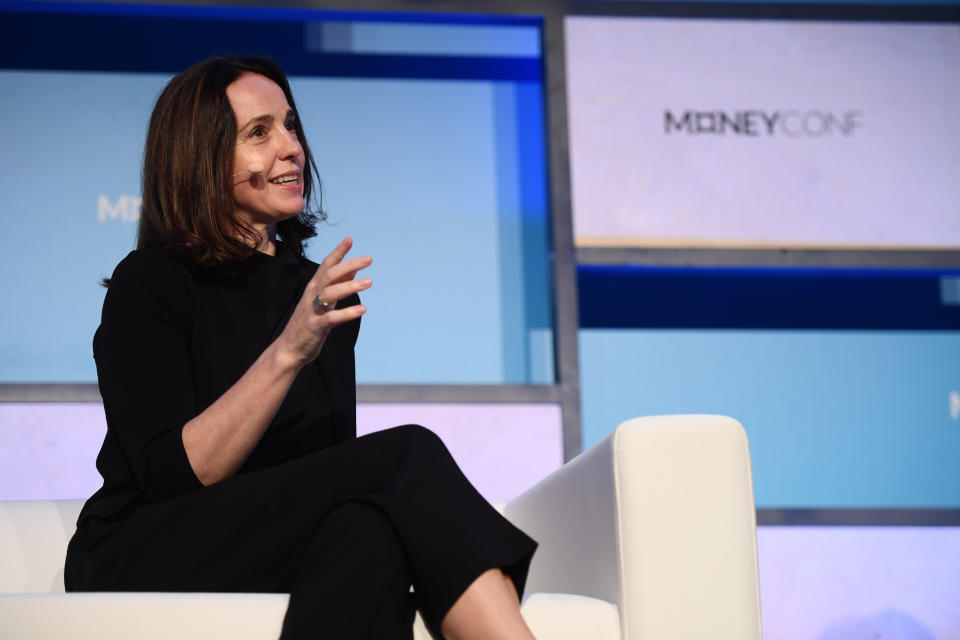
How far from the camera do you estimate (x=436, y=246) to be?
2883mm

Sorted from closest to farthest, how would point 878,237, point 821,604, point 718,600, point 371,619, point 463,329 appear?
point 371,619, point 718,600, point 821,604, point 878,237, point 463,329

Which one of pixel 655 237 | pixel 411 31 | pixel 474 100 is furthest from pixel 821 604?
pixel 411 31

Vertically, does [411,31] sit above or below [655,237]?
above

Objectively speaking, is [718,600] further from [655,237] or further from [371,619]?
[655,237]

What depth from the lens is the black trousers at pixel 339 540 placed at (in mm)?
1055

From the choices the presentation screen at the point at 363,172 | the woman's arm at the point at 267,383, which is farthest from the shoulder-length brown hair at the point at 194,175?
the presentation screen at the point at 363,172

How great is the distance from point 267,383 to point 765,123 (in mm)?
1823

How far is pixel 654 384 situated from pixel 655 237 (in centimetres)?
53

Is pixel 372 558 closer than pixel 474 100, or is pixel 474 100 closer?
pixel 372 558

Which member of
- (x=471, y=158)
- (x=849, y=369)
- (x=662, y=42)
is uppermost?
(x=662, y=42)

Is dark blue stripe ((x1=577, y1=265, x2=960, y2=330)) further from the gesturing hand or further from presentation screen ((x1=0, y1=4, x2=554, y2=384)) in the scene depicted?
the gesturing hand

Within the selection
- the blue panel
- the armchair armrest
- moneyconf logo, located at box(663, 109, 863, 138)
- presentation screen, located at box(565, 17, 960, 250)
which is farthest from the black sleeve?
the blue panel

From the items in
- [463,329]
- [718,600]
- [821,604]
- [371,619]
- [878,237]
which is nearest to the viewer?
[371,619]

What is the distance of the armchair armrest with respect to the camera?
1.17 meters
